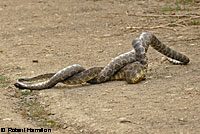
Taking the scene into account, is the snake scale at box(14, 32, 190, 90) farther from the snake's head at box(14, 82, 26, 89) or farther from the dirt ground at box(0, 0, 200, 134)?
the dirt ground at box(0, 0, 200, 134)

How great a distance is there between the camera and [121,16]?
1306cm

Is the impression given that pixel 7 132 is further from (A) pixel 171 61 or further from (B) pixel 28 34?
(B) pixel 28 34

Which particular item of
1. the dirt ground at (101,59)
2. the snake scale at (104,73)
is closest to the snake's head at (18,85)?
the snake scale at (104,73)

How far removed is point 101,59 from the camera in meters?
9.09

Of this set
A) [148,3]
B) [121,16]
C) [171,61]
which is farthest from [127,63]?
[148,3]

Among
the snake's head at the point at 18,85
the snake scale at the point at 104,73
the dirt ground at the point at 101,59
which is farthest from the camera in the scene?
the snake's head at the point at 18,85

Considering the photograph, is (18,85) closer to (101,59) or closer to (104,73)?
(104,73)

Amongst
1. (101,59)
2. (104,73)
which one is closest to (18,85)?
(104,73)

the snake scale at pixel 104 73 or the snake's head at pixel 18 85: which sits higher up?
the snake scale at pixel 104 73

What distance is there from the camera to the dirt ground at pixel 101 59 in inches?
225

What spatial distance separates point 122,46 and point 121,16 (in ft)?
10.6

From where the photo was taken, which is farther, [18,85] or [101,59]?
[101,59]

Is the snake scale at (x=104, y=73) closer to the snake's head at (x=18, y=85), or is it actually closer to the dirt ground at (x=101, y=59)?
the snake's head at (x=18, y=85)

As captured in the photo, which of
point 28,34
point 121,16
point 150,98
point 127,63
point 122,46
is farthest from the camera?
point 121,16
